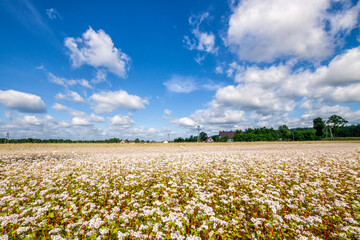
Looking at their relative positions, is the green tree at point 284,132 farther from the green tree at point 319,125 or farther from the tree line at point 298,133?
the green tree at point 319,125

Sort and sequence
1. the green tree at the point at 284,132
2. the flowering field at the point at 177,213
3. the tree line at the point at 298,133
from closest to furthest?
the flowering field at the point at 177,213 → the tree line at the point at 298,133 → the green tree at the point at 284,132

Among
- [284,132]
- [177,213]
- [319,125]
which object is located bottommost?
[177,213]

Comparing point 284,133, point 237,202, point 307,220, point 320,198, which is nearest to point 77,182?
point 237,202

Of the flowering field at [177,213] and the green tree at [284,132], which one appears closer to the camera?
the flowering field at [177,213]

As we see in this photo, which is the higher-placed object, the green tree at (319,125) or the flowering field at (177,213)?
the green tree at (319,125)

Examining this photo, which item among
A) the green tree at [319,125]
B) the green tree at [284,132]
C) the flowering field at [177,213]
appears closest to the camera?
the flowering field at [177,213]

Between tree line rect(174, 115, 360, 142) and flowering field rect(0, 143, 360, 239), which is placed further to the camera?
tree line rect(174, 115, 360, 142)

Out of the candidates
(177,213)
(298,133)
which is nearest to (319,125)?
(298,133)

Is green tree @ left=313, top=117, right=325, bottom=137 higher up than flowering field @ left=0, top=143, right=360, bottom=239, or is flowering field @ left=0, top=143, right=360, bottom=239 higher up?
green tree @ left=313, top=117, right=325, bottom=137

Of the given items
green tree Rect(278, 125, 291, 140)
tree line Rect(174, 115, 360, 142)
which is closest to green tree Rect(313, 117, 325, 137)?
tree line Rect(174, 115, 360, 142)

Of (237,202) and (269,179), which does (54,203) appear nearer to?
(237,202)

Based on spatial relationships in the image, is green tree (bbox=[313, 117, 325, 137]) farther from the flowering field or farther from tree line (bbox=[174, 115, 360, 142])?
the flowering field

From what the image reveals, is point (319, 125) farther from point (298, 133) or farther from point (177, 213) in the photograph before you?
point (177, 213)

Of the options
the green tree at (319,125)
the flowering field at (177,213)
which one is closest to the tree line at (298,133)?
the green tree at (319,125)
